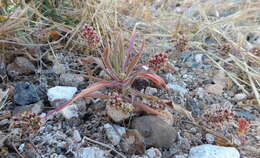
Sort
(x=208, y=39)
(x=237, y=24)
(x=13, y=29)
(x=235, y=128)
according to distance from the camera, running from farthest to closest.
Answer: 1. (x=237, y=24)
2. (x=208, y=39)
3. (x=13, y=29)
4. (x=235, y=128)

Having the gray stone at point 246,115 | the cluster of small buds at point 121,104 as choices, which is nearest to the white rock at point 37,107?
the cluster of small buds at point 121,104

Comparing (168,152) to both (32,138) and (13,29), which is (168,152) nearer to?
(32,138)

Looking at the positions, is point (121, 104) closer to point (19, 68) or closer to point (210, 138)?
point (210, 138)

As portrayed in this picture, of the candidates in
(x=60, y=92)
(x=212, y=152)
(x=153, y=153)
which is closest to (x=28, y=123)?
(x=60, y=92)

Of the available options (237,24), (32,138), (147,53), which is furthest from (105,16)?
(237,24)

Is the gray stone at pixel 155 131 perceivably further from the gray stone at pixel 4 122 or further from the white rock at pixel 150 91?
the gray stone at pixel 4 122

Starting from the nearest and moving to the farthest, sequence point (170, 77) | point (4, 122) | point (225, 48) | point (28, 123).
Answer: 1. point (28, 123)
2. point (4, 122)
3. point (170, 77)
4. point (225, 48)
